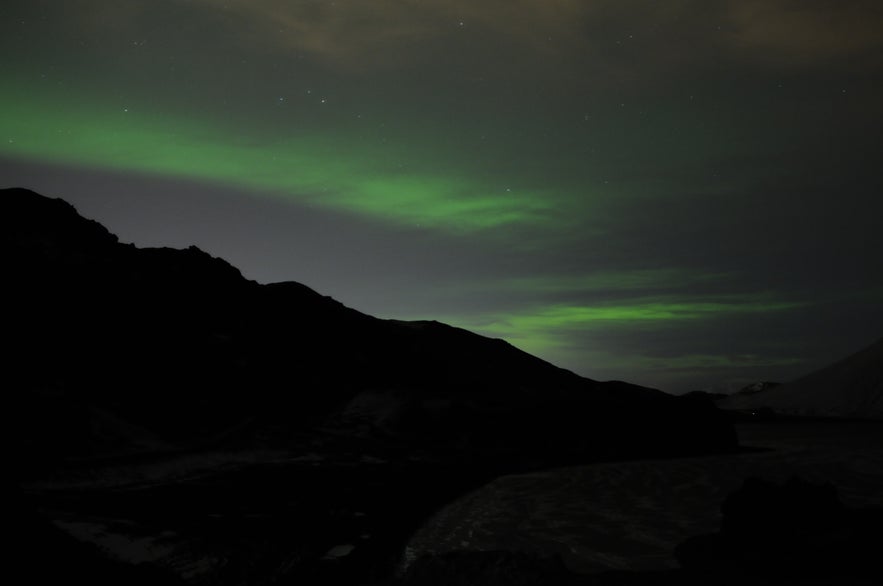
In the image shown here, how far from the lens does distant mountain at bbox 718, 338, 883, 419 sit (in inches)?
3450

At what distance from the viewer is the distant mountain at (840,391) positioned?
87.6m

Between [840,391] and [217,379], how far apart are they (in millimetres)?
87735

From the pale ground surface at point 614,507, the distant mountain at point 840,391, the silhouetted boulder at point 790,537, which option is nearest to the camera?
the silhouetted boulder at point 790,537

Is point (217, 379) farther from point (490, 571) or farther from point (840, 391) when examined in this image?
point (840, 391)

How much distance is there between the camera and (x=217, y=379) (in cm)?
3309

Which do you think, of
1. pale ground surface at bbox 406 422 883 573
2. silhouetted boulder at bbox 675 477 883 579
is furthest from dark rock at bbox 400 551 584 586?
pale ground surface at bbox 406 422 883 573

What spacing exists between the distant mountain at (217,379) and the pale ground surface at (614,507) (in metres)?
6.08

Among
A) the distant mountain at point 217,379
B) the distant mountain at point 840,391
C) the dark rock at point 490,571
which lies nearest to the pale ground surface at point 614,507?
the dark rock at point 490,571

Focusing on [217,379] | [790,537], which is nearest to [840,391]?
[217,379]

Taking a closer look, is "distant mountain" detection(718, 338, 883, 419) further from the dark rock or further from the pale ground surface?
the dark rock

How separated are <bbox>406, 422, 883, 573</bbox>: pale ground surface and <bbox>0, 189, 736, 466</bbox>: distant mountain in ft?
20.0

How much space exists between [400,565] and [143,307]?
91.8 ft

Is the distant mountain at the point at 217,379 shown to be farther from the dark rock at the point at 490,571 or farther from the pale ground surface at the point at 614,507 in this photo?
the dark rock at the point at 490,571

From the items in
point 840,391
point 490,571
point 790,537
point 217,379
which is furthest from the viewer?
point 840,391
